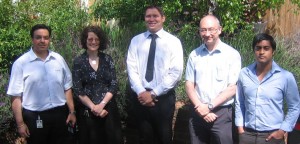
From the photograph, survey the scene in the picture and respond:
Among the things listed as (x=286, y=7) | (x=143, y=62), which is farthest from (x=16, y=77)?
(x=286, y=7)

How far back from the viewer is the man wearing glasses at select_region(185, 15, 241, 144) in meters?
4.77

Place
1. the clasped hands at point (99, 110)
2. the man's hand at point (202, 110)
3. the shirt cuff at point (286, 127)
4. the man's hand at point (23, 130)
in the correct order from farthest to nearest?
1. the clasped hands at point (99, 110)
2. the man's hand at point (23, 130)
3. the man's hand at point (202, 110)
4. the shirt cuff at point (286, 127)

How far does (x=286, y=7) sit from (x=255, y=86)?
5250mm

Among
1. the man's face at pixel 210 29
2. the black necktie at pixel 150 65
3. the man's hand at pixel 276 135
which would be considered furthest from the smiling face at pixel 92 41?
the man's hand at pixel 276 135

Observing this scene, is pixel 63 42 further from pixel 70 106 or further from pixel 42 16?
pixel 70 106

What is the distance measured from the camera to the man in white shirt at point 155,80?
5199 mm

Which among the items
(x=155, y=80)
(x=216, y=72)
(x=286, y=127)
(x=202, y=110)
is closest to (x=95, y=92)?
(x=155, y=80)

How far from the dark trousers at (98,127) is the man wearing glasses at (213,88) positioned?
3.11ft

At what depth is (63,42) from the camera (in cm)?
750

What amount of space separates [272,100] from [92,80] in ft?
6.59

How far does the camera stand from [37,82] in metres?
4.96

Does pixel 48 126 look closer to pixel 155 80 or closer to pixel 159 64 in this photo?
pixel 155 80

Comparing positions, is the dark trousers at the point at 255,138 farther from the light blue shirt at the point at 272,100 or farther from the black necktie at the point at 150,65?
the black necktie at the point at 150,65

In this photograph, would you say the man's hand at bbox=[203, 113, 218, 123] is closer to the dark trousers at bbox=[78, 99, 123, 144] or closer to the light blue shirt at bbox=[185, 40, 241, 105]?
the light blue shirt at bbox=[185, 40, 241, 105]
